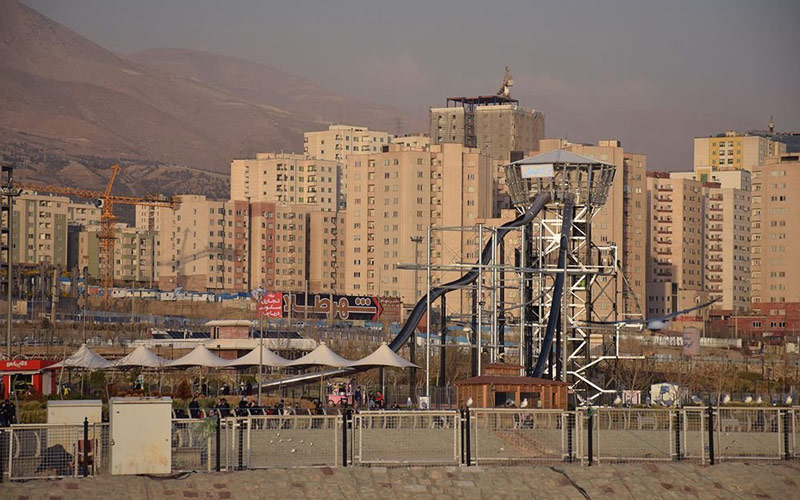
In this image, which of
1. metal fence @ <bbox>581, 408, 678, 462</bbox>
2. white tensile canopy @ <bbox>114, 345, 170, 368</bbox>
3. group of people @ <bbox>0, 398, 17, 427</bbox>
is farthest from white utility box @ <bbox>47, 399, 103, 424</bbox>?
white tensile canopy @ <bbox>114, 345, 170, 368</bbox>

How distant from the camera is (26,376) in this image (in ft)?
160

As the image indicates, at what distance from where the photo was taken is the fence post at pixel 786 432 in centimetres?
2977

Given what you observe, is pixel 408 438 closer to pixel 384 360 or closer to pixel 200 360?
Answer: pixel 384 360

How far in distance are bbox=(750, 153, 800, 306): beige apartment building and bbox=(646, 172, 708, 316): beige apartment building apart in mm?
13496

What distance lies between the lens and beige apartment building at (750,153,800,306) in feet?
565

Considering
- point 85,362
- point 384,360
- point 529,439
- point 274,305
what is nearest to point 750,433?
point 529,439

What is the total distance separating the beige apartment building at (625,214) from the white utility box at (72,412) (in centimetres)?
12689

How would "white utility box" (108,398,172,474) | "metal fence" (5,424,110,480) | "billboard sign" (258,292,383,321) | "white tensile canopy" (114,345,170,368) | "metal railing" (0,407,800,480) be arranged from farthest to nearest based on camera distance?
1. "billboard sign" (258,292,383,321)
2. "white tensile canopy" (114,345,170,368)
3. "metal railing" (0,407,800,480)
4. "white utility box" (108,398,172,474)
5. "metal fence" (5,424,110,480)

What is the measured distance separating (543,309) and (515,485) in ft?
96.9

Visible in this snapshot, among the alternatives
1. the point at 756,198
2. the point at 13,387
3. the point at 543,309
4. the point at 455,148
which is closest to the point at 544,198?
the point at 543,309

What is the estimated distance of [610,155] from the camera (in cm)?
16025

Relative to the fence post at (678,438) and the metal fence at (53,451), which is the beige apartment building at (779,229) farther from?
the metal fence at (53,451)

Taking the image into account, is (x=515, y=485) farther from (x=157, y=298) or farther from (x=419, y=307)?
(x=157, y=298)

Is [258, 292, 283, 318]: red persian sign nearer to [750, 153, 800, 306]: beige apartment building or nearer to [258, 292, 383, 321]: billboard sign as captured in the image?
[258, 292, 383, 321]: billboard sign
